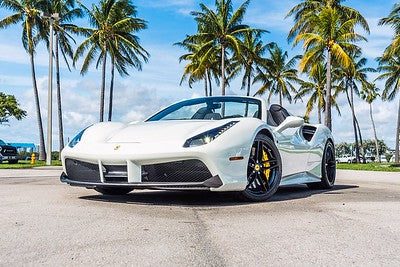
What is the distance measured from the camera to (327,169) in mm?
7062

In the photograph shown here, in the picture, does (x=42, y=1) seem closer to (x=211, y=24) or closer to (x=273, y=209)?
(x=211, y=24)

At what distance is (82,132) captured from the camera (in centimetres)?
515

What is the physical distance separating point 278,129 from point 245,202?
3.71 ft

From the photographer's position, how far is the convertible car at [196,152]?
4.25 metres

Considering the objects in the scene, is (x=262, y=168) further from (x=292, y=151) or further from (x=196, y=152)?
(x=196, y=152)

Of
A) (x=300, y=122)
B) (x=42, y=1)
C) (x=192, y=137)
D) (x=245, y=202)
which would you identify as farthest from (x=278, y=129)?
(x=42, y=1)

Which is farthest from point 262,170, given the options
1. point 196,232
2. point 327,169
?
point 327,169

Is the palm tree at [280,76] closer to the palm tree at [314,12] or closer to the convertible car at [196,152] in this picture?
the palm tree at [314,12]

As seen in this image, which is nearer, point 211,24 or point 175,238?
point 175,238

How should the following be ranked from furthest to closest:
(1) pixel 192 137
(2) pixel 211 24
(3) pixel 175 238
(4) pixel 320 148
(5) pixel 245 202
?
(2) pixel 211 24 < (4) pixel 320 148 < (5) pixel 245 202 < (1) pixel 192 137 < (3) pixel 175 238

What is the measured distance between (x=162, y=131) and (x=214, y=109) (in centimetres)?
116

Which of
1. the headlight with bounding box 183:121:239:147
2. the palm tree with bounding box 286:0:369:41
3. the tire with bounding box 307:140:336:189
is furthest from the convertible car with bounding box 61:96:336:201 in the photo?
the palm tree with bounding box 286:0:369:41

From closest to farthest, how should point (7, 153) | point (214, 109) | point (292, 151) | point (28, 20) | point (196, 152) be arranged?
point (196, 152), point (214, 109), point (292, 151), point (7, 153), point (28, 20)

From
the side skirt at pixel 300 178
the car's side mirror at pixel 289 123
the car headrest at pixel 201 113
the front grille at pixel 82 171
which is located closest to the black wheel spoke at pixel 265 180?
the side skirt at pixel 300 178
